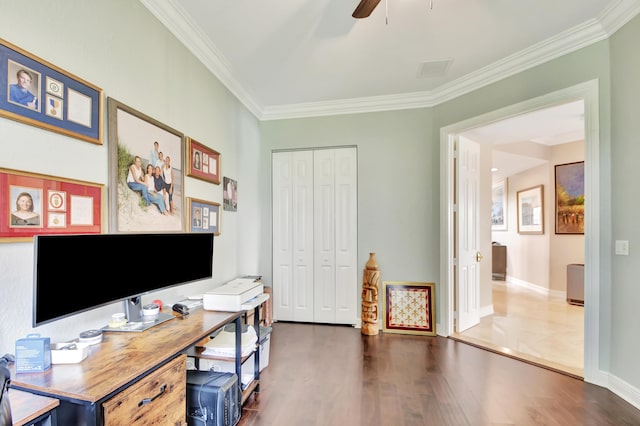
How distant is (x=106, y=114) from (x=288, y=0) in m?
1.44

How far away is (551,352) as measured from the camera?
3023 mm

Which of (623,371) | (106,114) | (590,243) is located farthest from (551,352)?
(106,114)

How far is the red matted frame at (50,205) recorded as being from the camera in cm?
120

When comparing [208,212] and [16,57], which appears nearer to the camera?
[16,57]

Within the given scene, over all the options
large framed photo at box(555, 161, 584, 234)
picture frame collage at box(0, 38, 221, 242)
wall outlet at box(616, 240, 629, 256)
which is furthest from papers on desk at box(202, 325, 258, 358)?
large framed photo at box(555, 161, 584, 234)

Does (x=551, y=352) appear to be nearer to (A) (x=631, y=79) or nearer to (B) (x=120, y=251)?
(A) (x=631, y=79)

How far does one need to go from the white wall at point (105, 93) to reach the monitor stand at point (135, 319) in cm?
16

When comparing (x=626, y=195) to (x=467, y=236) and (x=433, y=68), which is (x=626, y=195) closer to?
(x=467, y=236)

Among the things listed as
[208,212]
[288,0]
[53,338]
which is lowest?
[53,338]

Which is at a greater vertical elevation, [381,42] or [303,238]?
[381,42]

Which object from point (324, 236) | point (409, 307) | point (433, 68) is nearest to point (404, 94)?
point (433, 68)

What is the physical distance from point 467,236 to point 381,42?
100 inches

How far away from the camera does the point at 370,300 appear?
11.6 feet

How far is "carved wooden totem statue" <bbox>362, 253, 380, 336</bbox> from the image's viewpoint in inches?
140
